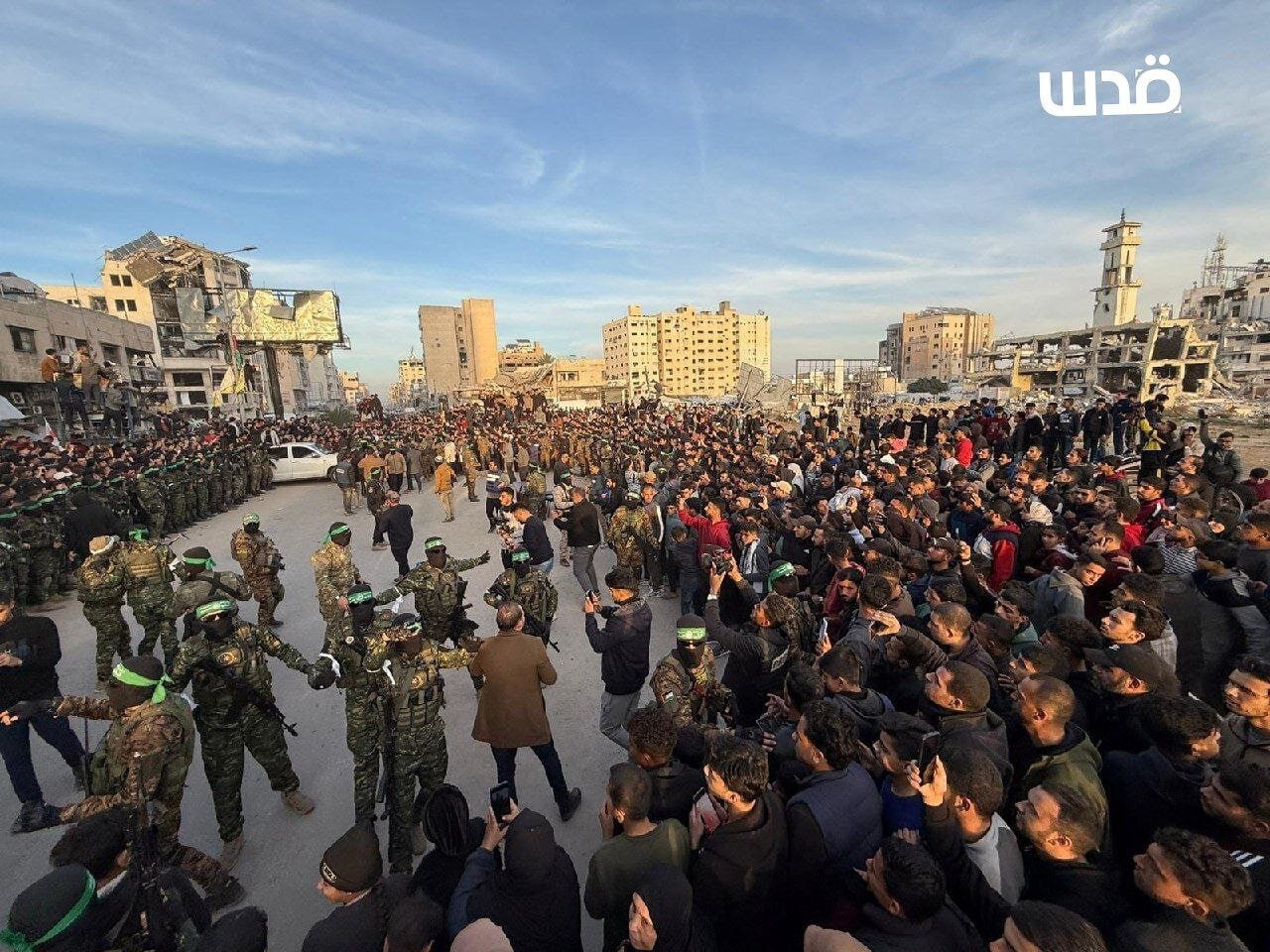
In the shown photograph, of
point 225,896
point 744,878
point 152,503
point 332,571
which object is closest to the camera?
point 744,878

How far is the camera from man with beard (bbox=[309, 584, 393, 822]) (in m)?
3.62

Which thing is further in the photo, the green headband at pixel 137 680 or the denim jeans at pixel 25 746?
the denim jeans at pixel 25 746

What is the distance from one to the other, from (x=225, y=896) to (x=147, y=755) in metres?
1.11

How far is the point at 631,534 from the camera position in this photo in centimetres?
766

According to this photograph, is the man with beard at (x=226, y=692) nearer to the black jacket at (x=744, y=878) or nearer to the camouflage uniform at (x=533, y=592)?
the camouflage uniform at (x=533, y=592)

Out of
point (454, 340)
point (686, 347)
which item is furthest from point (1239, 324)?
point (454, 340)

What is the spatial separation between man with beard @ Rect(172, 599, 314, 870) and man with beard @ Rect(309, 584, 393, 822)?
1.01 feet

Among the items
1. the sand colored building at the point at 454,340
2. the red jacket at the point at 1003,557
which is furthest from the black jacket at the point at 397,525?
the sand colored building at the point at 454,340

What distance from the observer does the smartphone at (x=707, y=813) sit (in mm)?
2445

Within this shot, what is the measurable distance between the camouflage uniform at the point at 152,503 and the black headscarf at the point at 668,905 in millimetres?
12552

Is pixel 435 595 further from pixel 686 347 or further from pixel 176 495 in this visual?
pixel 686 347

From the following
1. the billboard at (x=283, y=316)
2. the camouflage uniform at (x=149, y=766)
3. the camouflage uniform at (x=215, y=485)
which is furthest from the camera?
the billboard at (x=283, y=316)

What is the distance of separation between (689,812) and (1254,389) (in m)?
81.7

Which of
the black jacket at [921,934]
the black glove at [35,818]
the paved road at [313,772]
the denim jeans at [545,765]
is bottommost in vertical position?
the paved road at [313,772]
